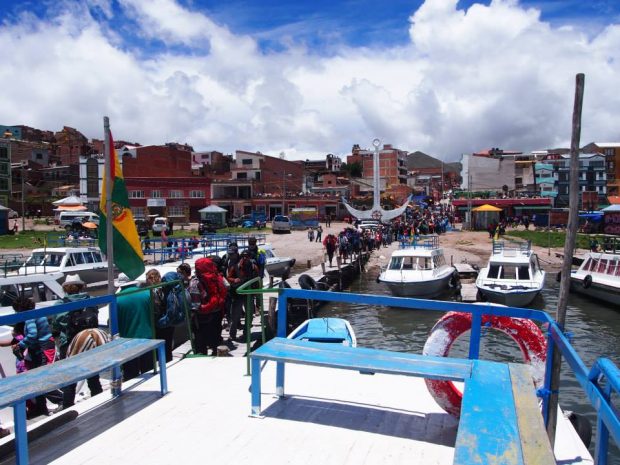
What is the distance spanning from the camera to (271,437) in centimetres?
417

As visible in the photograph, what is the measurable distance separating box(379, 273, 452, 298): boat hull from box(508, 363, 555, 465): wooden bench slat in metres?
18.2

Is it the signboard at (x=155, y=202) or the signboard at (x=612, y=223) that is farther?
the signboard at (x=155, y=202)

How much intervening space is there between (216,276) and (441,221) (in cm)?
5621

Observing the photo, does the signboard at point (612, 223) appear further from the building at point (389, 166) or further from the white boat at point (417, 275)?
the building at point (389, 166)

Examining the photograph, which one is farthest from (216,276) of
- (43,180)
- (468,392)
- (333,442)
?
(43,180)

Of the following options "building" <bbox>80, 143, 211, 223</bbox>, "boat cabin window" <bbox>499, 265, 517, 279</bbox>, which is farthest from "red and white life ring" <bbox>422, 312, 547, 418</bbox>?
"building" <bbox>80, 143, 211, 223</bbox>

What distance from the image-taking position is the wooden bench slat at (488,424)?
101 inches

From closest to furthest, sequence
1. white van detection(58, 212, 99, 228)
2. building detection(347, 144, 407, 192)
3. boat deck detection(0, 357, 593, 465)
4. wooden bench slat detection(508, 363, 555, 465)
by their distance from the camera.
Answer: wooden bench slat detection(508, 363, 555, 465) < boat deck detection(0, 357, 593, 465) < white van detection(58, 212, 99, 228) < building detection(347, 144, 407, 192)

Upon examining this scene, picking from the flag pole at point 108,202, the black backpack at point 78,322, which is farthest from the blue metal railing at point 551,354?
the black backpack at point 78,322

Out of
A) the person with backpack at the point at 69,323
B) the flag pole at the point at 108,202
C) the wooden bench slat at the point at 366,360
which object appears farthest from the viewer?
the person with backpack at the point at 69,323

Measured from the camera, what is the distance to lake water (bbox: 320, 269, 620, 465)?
14.0 metres

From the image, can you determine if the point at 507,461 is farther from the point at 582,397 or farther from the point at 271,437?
the point at 582,397

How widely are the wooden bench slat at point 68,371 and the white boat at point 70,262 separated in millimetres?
17623

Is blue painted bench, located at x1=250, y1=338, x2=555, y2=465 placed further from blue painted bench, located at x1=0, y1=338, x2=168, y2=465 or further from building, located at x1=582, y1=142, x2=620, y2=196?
building, located at x1=582, y1=142, x2=620, y2=196
